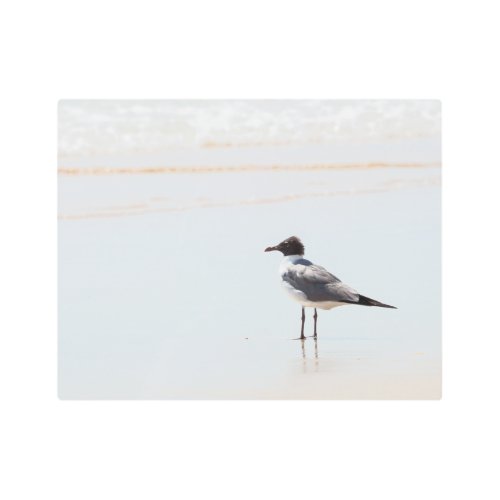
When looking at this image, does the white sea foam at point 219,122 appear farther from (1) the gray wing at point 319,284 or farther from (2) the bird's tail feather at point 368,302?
(2) the bird's tail feather at point 368,302

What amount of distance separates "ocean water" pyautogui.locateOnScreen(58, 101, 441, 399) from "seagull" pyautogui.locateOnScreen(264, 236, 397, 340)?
38 millimetres

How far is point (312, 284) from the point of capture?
23.0ft

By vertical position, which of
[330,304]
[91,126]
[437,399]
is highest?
[91,126]

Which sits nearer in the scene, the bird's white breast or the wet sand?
the wet sand

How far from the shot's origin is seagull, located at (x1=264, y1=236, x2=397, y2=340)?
701 centimetres

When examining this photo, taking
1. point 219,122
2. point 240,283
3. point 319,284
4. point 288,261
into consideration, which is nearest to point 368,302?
point 319,284

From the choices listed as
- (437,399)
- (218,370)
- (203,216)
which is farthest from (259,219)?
(437,399)

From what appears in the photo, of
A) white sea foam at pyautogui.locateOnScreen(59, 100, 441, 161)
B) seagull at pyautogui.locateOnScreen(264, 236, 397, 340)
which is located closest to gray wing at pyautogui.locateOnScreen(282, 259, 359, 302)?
seagull at pyautogui.locateOnScreen(264, 236, 397, 340)

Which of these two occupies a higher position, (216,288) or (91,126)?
(91,126)

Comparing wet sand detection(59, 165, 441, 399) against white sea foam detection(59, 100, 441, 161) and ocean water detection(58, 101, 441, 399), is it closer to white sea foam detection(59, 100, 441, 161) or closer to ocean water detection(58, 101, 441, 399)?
ocean water detection(58, 101, 441, 399)

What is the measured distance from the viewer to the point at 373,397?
6.89m

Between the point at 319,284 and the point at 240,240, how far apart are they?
1.39 ft

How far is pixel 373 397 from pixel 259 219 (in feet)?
3.22

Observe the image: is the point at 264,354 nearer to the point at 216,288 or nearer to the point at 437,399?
the point at 216,288
